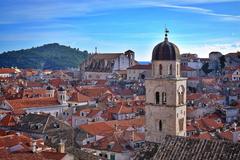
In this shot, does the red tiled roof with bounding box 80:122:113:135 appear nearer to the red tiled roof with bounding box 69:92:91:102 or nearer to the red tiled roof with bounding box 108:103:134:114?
the red tiled roof with bounding box 108:103:134:114

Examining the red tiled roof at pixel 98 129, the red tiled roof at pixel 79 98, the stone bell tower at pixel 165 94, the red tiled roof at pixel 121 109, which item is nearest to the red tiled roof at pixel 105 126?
the red tiled roof at pixel 98 129

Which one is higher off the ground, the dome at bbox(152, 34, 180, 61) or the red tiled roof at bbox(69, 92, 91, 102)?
the dome at bbox(152, 34, 180, 61)

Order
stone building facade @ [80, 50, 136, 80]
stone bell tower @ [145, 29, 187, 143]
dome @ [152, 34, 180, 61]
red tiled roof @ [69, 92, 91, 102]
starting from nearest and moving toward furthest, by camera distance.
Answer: stone bell tower @ [145, 29, 187, 143] < dome @ [152, 34, 180, 61] < red tiled roof @ [69, 92, 91, 102] < stone building facade @ [80, 50, 136, 80]

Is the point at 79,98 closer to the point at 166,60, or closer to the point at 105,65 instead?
the point at 166,60

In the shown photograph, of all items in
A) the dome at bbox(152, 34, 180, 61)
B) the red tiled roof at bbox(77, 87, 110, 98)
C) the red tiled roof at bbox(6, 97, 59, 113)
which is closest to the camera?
the dome at bbox(152, 34, 180, 61)

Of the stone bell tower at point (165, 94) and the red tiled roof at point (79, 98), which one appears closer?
the stone bell tower at point (165, 94)

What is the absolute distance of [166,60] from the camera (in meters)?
30.4

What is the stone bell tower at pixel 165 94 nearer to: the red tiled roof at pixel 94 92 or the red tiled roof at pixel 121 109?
→ the red tiled roof at pixel 121 109

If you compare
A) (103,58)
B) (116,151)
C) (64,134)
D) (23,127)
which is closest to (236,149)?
(116,151)

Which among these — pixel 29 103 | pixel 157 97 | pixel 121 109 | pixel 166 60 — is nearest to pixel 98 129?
pixel 121 109

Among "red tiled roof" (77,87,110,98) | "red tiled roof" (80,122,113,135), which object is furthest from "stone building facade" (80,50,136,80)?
"red tiled roof" (80,122,113,135)

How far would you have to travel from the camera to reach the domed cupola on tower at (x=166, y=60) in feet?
99.5

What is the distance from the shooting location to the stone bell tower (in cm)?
3022

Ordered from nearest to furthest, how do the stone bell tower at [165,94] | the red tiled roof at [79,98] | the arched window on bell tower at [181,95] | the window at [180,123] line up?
the stone bell tower at [165,94]
the arched window on bell tower at [181,95]
the window at [180,123]
the red tiled roof at [79,98]
